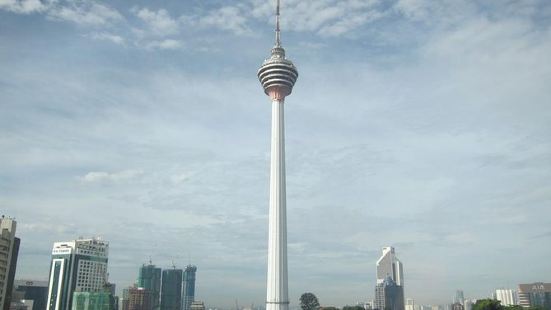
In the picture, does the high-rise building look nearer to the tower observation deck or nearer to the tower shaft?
the tower shaft

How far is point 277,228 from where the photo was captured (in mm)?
119062

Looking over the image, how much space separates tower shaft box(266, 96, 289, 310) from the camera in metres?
116

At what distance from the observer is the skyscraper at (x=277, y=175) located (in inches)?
4599

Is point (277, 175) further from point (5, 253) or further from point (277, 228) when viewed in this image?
point (5, 253)

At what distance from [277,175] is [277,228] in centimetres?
1400

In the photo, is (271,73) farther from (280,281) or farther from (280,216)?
(280,281)

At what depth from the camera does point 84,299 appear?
190375 millimetres

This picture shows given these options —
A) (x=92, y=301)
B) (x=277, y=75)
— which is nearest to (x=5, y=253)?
(x=277, y=75)

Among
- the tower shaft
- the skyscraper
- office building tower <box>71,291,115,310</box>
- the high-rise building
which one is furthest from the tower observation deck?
office building tower <box>71,291,115,310</box>

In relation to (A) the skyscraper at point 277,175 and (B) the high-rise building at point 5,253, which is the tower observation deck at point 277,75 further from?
(B) the high-rise building at point 5,253

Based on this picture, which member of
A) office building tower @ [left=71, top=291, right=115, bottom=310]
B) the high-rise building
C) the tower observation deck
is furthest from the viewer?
office building tower @ [left=71, top=291, right=115, bottom=310]

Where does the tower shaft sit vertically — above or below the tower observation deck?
below

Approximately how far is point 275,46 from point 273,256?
59578mm

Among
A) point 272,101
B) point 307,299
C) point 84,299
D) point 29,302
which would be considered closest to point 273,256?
point 272,101
